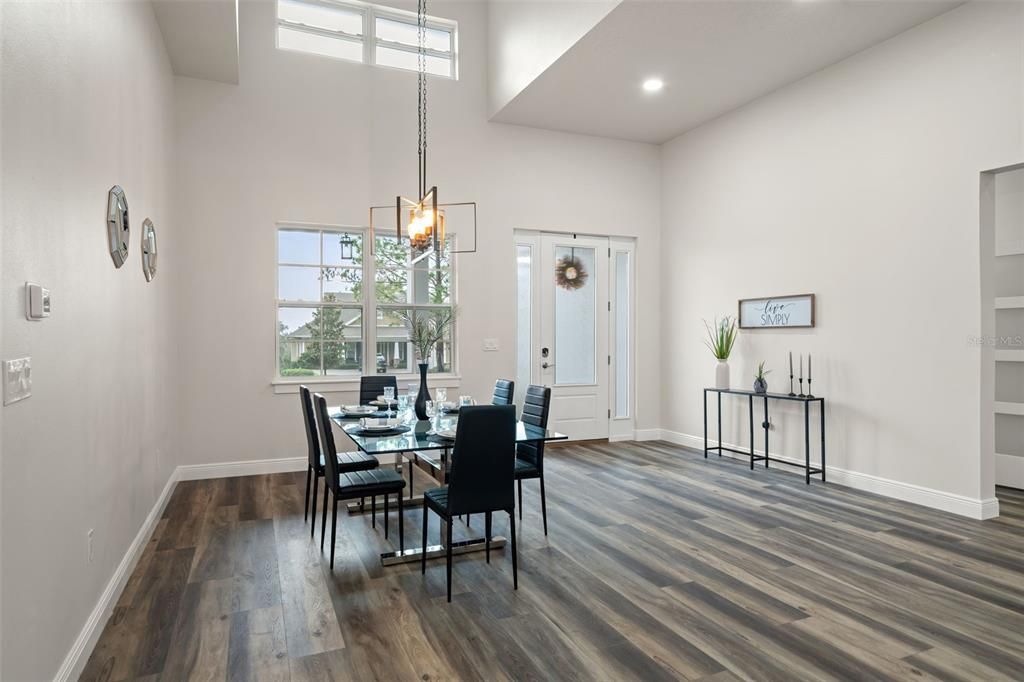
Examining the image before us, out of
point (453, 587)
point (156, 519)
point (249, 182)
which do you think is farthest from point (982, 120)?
point (156, 519)

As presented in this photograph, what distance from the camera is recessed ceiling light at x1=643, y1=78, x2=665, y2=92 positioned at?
5.31 m

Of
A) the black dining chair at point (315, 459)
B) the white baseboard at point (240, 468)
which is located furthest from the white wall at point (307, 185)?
the black dining chair at point (315, 459)

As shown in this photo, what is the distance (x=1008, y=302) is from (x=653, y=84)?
3.47 metres

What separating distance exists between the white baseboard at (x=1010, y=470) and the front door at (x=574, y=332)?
11.6ft

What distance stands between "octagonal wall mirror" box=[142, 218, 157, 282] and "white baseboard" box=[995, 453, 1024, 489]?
663 cm

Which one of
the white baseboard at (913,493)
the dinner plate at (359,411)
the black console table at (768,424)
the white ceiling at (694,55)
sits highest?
the white ceiling at (694,55)

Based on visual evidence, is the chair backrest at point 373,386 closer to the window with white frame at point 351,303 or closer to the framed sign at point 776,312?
the window with white frame at point 351,303

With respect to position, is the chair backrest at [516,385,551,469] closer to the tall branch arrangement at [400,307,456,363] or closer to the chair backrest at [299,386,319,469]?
the chair backrest at [299,386,319,469]

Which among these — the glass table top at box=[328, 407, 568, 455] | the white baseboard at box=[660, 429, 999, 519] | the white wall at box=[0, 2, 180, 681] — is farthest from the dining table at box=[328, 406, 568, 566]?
the white baseboard at box=[660, 429, 999, 519]

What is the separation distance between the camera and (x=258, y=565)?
10.8 feet

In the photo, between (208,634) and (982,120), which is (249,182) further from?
(982,120)

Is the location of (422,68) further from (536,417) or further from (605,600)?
(605,600)

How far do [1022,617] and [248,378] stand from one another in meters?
5.48

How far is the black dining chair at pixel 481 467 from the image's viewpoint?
288cm
